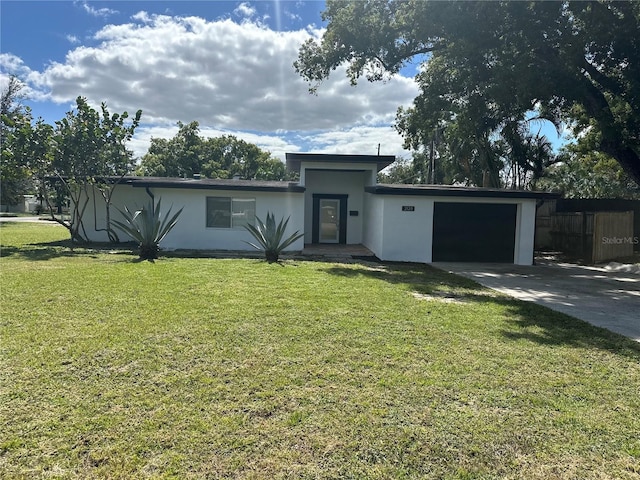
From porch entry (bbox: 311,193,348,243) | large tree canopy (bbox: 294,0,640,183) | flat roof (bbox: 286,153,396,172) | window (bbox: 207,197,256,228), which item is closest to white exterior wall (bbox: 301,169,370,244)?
porch entry (bbox: 311,193,348,243)

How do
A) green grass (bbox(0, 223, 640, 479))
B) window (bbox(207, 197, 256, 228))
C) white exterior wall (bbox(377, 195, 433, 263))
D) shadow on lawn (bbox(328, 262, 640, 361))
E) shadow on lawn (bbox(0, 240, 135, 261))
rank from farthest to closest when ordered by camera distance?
window (bbox(207, 197, 256, 228))
white exterior wall (bbox(377, 195, 433, 263))
shadow on lawn (bbox(0, 240, 135, 261))
shadow on lawn (bbox(328, 262, 640, 361))
green grass (bbox(0, 223, 640, 479))

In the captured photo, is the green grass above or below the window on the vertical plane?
below

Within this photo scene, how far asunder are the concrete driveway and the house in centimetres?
91

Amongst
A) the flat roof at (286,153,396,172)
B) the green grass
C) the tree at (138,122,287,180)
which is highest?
the tree at (138,122,287,180)

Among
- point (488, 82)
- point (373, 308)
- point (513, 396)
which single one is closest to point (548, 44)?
point (488, 82)

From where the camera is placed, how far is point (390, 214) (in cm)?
1341

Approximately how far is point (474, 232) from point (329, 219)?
624cm

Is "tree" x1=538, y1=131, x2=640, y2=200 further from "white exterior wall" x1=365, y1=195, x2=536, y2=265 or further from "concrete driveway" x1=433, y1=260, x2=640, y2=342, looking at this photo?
"concrete driveway" x1=433, y1=260, x2=640, y2=342

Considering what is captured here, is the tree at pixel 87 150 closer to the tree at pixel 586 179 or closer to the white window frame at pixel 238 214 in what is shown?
the white window frame at pixel 238 214

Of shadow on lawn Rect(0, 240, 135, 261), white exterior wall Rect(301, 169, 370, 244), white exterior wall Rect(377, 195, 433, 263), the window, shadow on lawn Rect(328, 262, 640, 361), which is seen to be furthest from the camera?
white exterior wall Rect(301, 169, 370, 244)

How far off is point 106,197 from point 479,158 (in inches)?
790

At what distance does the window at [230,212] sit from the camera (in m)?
14.8

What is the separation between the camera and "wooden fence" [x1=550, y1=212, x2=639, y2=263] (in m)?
14.3

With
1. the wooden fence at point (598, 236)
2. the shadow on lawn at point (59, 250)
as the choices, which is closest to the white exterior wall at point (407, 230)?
the wooden fence at point (598, 236)
